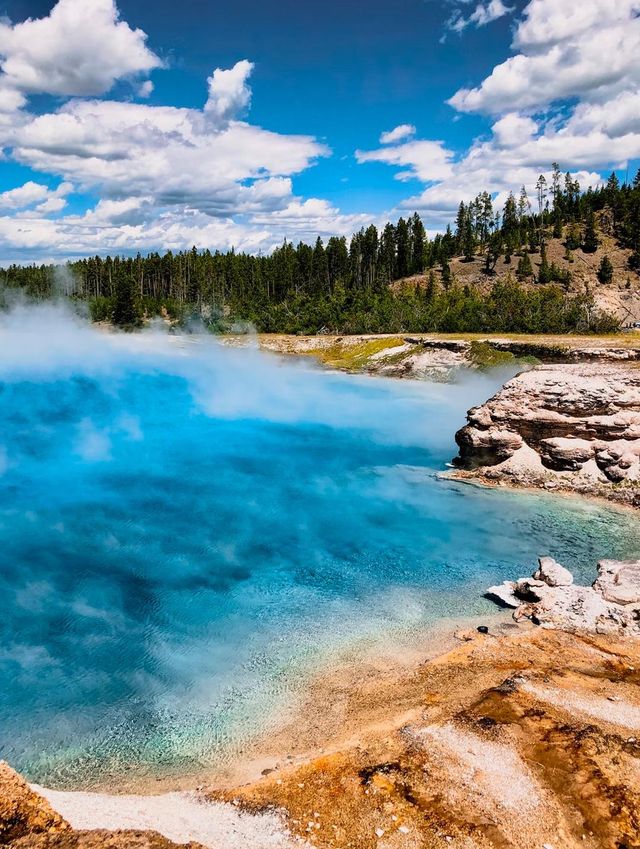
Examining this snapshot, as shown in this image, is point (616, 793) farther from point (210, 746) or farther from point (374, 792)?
point (210, 746)

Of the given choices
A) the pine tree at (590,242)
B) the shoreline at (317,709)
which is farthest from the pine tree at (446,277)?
the shoreline at (317,709)

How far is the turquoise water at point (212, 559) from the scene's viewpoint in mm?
14695

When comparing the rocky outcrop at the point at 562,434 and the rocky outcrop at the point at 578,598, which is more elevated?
the rocky outcrop at the point at 562,434

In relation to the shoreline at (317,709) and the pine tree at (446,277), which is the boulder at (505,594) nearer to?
the shoreline at (317,709)

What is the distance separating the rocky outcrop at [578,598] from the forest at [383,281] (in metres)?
65.6

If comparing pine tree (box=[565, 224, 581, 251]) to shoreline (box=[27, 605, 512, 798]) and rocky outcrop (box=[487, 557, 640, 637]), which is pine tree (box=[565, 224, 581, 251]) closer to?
rocky outcrop (box=[487, 557, 640, 637])

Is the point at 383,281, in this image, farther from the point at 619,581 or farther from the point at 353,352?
the point at 619,581

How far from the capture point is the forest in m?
90.8

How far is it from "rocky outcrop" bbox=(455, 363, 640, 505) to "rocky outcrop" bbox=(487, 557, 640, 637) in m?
10.9

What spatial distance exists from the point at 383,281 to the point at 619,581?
119 metres

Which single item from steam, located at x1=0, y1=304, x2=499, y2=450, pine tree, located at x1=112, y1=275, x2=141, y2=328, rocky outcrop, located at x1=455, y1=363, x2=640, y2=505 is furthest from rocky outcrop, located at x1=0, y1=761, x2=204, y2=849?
pine tree, located at x1=112, y1=275, x2=141, y2=328

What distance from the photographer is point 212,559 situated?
24.0 meters

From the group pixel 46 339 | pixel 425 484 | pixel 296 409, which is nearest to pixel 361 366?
pixel 296 409

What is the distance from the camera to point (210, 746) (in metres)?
13.2
